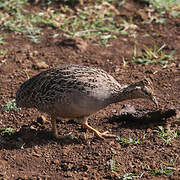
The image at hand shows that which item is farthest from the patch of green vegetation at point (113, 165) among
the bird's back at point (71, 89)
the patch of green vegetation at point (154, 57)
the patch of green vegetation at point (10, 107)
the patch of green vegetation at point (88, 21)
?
the patch of green vegetation at point (88, 21)

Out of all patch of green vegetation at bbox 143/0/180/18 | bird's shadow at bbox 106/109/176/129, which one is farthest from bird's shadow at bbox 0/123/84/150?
patch of green vegetation at bbox 143/0/180/18

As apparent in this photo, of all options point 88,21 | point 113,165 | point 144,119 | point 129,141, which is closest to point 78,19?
point 88,21

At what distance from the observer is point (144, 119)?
256 inches

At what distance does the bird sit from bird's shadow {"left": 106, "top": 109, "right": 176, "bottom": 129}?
14.3 inches

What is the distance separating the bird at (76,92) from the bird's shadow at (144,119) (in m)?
0.36

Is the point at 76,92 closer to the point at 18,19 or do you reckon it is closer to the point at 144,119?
the point at 144,119

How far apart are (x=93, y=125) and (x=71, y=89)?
112 centimetres

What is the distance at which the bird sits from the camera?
5.91m

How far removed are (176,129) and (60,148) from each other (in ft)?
5.93

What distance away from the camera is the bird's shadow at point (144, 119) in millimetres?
6461

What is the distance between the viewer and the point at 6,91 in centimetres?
760

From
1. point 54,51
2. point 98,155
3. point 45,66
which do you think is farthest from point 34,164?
point 54,51

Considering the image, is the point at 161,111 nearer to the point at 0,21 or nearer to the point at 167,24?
the point at 167,24

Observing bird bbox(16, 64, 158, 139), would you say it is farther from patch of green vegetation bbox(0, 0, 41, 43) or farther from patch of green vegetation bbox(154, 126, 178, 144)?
patch of green vegetation bbox(0, 0, 41, 43)
